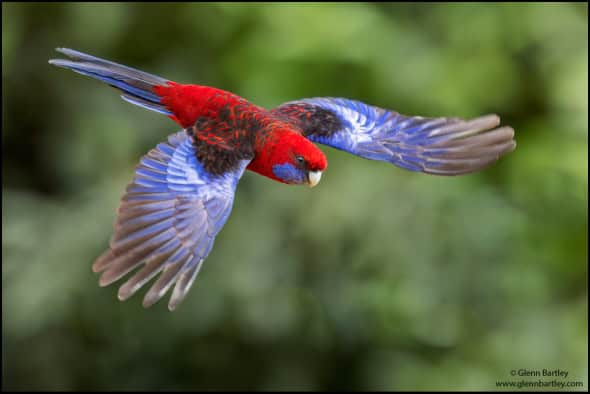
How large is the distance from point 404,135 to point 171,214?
0.86 m

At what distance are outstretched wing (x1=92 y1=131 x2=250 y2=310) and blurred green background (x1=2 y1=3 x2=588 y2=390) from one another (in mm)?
2309

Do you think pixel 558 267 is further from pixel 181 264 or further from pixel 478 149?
pixel 181 264

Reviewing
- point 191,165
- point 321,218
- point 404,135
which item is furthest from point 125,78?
point 321,218

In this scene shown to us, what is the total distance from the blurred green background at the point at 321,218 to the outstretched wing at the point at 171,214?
2309 mm

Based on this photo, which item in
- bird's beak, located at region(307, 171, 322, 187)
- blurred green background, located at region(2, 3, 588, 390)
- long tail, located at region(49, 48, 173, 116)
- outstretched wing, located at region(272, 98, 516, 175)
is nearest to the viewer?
bird's beak, located at region(307, 171, 322, 187)

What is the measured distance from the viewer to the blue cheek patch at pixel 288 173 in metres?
1.90

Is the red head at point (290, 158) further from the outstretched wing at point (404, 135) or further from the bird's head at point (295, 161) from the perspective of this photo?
the outstretched wing at point (404, 135)

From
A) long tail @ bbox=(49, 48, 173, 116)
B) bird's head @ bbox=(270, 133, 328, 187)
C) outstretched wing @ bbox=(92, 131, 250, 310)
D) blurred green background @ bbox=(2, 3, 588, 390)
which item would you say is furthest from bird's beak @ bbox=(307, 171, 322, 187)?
blurred green background @ bbox=(2, 3, 588, 390)

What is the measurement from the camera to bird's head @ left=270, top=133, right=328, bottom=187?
1.88m

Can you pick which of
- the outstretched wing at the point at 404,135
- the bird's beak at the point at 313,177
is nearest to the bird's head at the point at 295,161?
the bird's beak at the point at 313,177

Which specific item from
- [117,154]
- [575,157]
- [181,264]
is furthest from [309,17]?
[181,264]

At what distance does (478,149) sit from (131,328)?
3.13 metres

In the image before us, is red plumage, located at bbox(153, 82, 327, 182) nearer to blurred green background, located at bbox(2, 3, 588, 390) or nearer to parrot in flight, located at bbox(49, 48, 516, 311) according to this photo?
parrot in flight, located at bbox(49, 48, 516, 311)

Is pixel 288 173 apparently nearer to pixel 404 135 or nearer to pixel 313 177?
pixel 313 177
